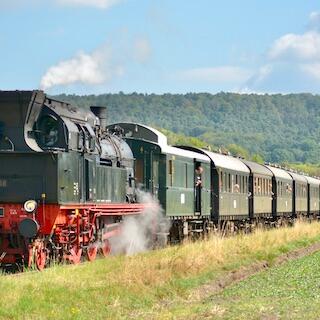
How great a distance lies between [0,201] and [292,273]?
746 cm

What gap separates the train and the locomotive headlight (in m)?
0.02

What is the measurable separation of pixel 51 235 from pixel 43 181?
121cm

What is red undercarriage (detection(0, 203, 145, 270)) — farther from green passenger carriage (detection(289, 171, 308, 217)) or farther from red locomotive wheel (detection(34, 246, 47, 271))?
green passenger carriage (detection(289, 171, 308, 217))

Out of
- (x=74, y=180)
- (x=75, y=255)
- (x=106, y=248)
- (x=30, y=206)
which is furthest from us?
(x=106, y=248)

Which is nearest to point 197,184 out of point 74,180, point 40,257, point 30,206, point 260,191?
point 260,191

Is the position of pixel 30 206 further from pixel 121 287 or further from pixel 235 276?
pixel 235 276

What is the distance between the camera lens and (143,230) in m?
26.7

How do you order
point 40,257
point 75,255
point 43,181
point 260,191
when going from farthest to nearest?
point 260,191 → point 75,255 → point 40,257 → point 43,181

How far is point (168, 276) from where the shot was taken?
17.8m

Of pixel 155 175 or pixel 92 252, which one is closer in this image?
pixel 92 252

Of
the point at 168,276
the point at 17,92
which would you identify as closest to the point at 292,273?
the point at 168,276

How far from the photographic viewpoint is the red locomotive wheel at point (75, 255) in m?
19.8

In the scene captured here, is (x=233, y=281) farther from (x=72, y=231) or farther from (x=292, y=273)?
(x=72, y=231)

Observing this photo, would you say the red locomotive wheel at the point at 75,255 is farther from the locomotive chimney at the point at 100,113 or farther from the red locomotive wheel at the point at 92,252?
the locomotive chimney at the point at 100,113
